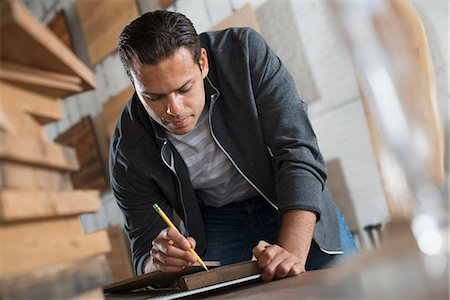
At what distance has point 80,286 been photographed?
0.60 m

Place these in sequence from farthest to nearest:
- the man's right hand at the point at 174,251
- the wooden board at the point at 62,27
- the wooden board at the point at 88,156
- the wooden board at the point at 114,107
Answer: the wooden board at the point at 62,27 → the wooden board at the point at 88,156 → the wooden board at the point at 114,107 → the man's right hand at the point at 174,251

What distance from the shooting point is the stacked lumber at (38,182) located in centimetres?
52

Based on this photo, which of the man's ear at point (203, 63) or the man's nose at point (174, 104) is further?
the man's ear at point (203, 63)

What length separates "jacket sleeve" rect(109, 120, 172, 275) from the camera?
5.60 feet

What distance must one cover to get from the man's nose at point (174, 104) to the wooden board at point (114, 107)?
1891mm

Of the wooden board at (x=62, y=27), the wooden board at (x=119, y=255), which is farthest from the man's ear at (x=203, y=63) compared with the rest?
the wooden board at (x=62, y=27)

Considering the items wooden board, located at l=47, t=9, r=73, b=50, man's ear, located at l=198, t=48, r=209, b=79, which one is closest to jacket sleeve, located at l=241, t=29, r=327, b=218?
man's ear, located at l=198, t=48, r=209, b=79

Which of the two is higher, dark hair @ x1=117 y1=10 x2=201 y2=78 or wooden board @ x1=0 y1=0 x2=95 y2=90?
dark hair @ x1=117 y1=10 x2=201 y2=78

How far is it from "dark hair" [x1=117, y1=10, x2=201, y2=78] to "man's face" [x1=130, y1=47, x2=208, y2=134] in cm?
2

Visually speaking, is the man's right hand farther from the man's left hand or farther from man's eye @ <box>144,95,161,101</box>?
man's eye @ <box>144,95,161,101</box>

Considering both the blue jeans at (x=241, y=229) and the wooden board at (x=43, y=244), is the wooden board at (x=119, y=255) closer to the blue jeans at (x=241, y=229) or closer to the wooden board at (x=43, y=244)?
the blue jeans at (x=241, y=229)

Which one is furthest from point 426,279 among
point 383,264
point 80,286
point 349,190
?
point 349,190

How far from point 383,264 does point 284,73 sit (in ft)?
4.31

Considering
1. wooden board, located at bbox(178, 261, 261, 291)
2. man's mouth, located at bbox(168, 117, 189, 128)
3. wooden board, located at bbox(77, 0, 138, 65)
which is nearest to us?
wooden board, located at bbox(178, 261, 261, 291)
